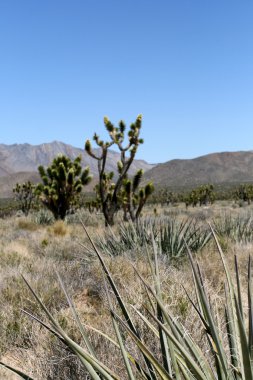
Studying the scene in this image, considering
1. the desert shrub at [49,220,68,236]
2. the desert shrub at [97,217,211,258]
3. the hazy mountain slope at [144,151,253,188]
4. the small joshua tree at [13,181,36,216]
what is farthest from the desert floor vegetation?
the hazy mountain slope at [144,151,253,188]

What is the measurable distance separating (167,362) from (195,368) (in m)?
0.58

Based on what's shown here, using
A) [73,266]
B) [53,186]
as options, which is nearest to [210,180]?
[53,186]

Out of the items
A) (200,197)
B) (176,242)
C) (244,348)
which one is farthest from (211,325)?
(200,197)

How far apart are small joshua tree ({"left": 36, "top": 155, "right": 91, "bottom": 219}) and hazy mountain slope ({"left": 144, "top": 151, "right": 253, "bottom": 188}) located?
133693 millimetres

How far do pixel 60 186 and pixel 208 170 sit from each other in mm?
158463

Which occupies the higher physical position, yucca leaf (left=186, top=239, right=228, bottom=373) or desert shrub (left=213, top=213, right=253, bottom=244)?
yucca leaf (left=186, top=239, right=228, bottom=373)

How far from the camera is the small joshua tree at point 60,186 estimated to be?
55.8 feet

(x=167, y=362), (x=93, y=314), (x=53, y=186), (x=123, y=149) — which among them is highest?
(x=123, y=149)

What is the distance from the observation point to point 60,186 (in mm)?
17312

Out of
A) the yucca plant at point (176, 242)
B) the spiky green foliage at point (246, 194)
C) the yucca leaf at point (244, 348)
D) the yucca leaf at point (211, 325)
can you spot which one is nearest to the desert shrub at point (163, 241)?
the yucca plant at point (176, 242)

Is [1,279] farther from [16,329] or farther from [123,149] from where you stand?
[123,149]

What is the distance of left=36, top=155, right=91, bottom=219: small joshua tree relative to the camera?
55.8 feet

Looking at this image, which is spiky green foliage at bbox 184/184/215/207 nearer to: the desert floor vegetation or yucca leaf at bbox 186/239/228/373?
the desert floor vegetation

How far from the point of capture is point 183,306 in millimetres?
4023
